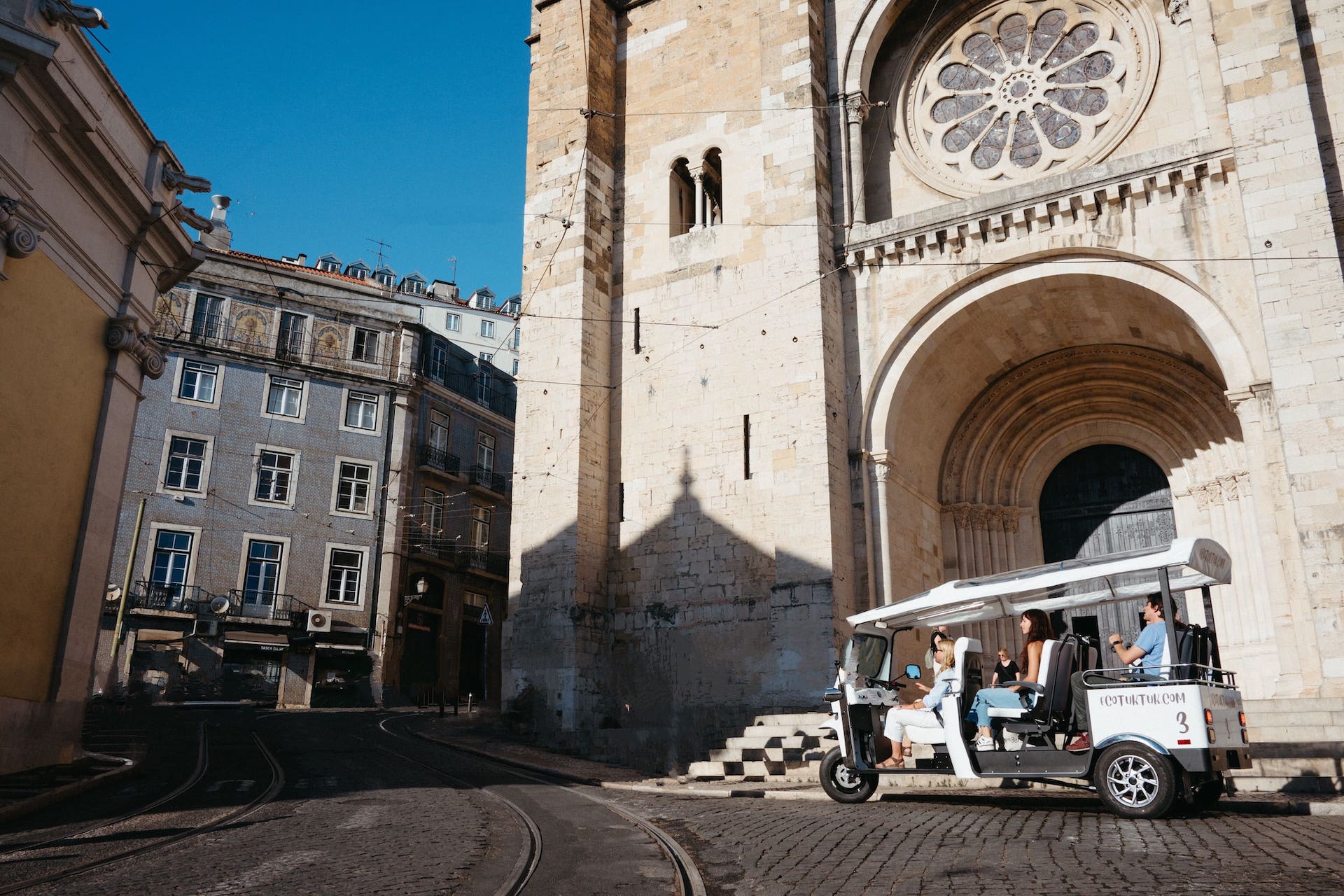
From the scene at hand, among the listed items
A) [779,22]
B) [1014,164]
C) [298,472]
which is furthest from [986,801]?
[298,472]

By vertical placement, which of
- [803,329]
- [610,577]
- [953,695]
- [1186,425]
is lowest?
[953,695]

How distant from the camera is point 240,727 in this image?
56.0 ft

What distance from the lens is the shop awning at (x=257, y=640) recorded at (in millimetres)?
27234

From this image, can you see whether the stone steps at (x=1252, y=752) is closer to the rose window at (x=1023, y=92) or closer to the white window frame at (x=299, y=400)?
the rose window at (x=1023, y=92)

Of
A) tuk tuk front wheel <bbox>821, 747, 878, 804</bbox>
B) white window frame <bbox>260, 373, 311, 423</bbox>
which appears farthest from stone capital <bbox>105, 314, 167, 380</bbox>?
white window frame <bbox>260, 373, 311, 423</bbox>

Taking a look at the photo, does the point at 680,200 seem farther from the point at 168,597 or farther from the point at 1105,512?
the point at 168,597

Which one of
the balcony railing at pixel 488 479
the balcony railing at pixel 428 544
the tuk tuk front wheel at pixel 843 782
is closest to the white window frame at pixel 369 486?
the balcony railing at pixel 428 544

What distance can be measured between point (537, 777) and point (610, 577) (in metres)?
4.69

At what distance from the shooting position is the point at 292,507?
29094 mm

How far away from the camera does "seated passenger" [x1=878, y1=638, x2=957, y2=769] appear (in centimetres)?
792

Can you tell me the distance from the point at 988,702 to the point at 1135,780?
44.5 inches

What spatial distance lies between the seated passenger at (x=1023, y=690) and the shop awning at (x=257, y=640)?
24.0 meters

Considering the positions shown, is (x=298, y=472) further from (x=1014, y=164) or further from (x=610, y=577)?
(x=1014, y=164)

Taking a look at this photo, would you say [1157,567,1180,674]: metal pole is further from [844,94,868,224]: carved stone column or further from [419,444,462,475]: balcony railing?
[419,444,462,475]: balcony railing
